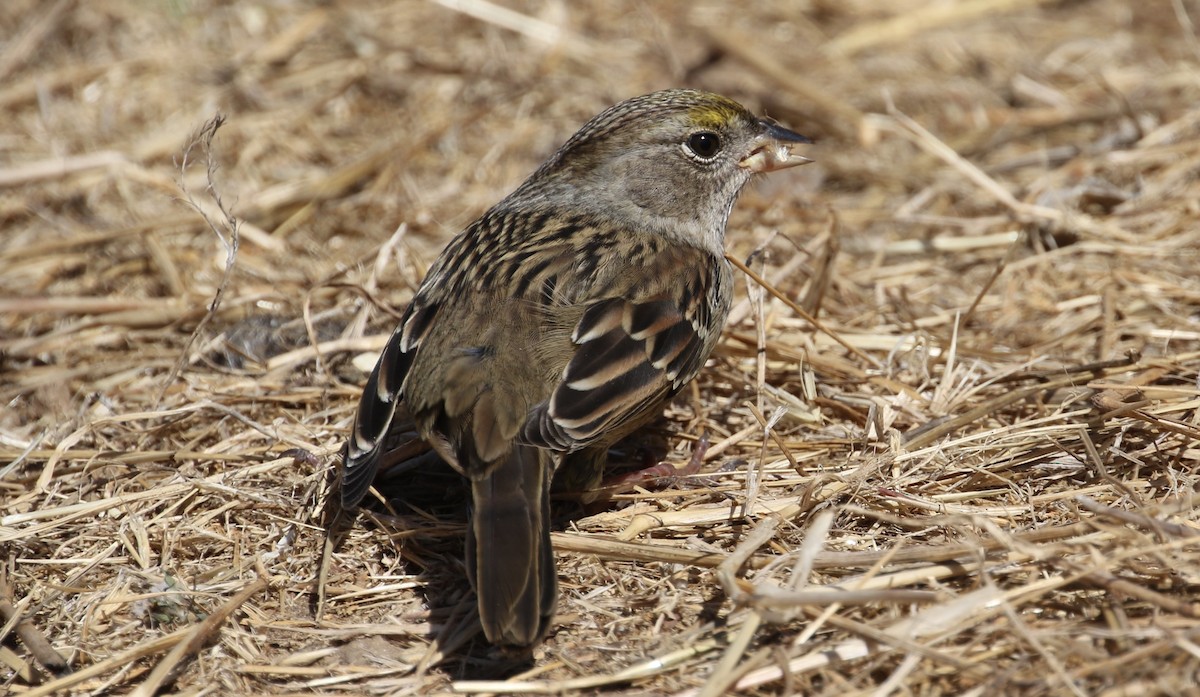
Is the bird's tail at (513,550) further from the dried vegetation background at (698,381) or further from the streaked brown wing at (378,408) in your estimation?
the streaked brown wing at (378,408)

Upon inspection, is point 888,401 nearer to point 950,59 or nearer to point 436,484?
point 436,484

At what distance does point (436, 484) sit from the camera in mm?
4160

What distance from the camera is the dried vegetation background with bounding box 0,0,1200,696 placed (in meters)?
3.13

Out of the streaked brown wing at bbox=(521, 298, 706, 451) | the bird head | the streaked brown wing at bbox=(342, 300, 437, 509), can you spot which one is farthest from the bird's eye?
the streaked brown wing at bbox=(342, 300, 437, 509)

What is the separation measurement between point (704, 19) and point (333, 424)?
459 centimetres

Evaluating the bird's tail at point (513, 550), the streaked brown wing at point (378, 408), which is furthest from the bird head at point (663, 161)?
the bird's tail at point (513, 550)

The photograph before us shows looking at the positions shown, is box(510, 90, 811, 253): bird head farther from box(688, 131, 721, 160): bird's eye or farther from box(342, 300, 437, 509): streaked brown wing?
box(342, 300, 437, 509): streaked brown wing

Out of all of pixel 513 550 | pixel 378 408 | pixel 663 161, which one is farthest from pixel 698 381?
pixel 513 550

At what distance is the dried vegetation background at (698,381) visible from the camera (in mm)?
3131

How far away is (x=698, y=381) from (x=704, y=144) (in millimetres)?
911

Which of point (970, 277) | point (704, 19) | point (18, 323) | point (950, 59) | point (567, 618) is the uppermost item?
point (704, 19)

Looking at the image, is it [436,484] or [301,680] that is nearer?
[301,680]

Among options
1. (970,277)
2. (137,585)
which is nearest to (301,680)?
(137,585)

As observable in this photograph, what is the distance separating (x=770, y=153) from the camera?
4.64 metres
